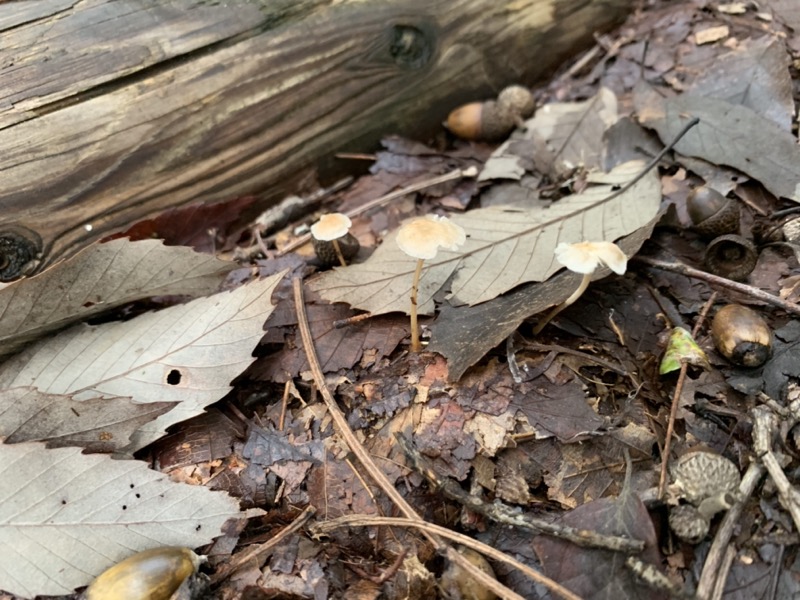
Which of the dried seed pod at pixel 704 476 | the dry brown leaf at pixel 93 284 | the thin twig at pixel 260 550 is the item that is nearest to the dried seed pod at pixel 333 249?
the dry brown leaf at pixel 93 284

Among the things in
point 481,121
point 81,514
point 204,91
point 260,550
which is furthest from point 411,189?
point 81,514

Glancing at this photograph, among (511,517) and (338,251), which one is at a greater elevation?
(338,251)

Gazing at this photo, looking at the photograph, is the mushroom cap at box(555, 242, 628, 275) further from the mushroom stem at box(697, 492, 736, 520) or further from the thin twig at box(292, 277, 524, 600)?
the thin twig at box(292, 277, 524, 600)

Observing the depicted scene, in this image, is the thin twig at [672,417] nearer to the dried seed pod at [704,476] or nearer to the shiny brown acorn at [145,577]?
the dried seed pod at [704,476]

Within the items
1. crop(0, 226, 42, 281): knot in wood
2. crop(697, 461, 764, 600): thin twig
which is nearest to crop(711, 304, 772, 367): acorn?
crop(697, 461, 764, 600): thin twig

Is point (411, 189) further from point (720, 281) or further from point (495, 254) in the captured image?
point (720, 281)
